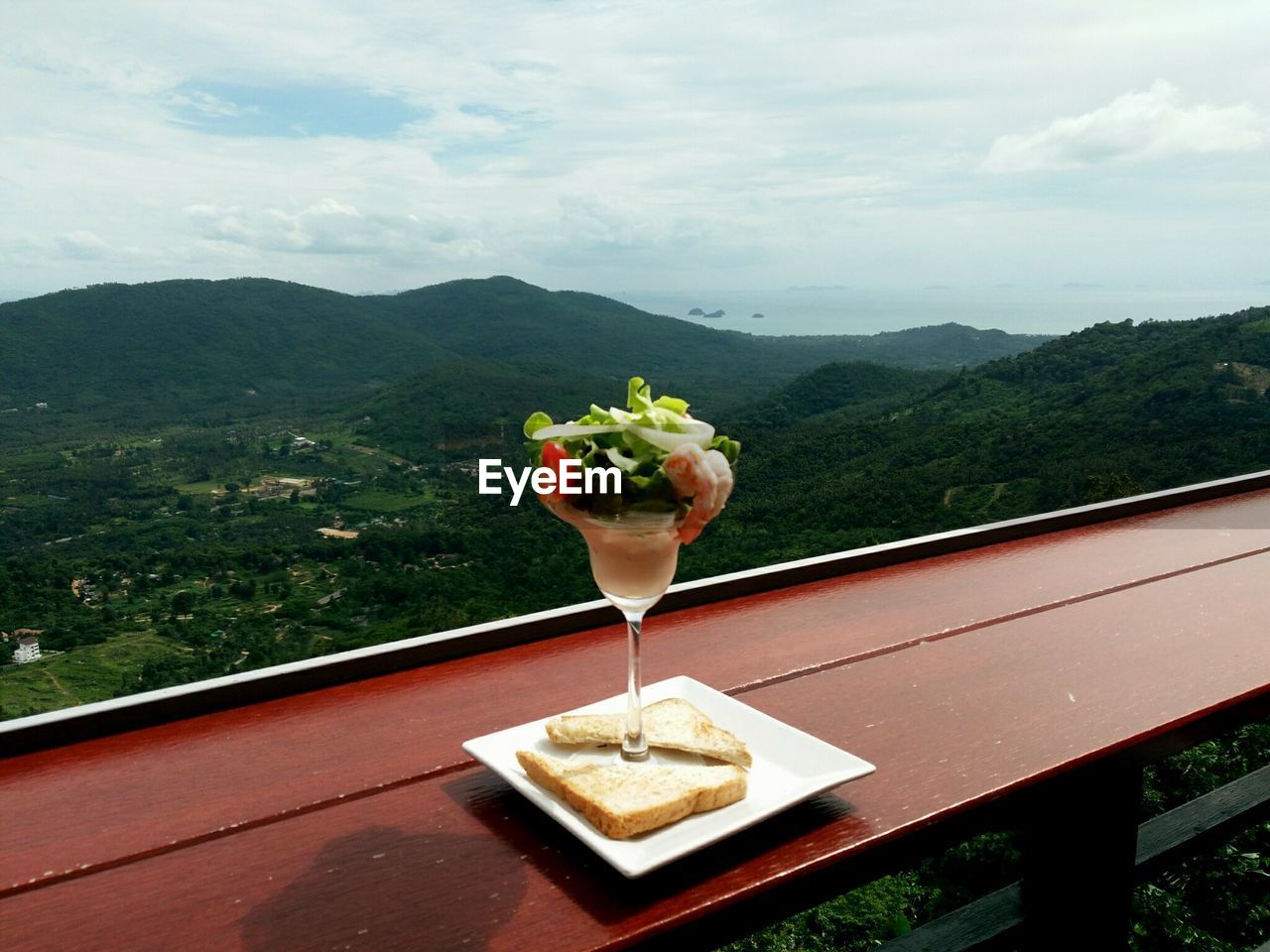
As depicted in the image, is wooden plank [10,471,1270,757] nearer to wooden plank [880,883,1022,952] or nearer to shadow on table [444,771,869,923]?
shadow on table [444,771,869,923]

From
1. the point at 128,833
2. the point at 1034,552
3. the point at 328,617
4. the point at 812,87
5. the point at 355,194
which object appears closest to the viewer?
the point at 128,833

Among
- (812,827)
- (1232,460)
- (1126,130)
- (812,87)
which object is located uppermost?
(812,87)

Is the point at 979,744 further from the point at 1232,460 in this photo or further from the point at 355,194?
the point at 355,194

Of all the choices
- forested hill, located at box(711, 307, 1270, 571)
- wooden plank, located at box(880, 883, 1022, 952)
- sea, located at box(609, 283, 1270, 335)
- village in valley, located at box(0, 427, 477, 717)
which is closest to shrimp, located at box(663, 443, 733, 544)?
wooden plank, located at box(880, 883, 1022, 952)

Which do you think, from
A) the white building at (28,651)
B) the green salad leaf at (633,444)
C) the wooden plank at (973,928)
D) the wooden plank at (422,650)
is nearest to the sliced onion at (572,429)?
the green salad leaf at (633,444)

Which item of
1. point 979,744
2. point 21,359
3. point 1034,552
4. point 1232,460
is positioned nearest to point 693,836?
point 979,744

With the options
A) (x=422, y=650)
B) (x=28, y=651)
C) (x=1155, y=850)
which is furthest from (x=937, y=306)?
(x=422, y=650)

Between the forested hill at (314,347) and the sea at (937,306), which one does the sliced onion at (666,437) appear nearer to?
the sea at (937,306)
